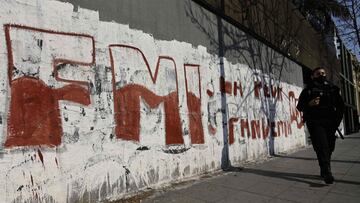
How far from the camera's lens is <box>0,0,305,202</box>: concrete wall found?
4.28 meters

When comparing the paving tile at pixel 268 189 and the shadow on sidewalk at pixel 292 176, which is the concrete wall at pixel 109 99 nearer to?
the shadow on sidewalk at pixel 292 176

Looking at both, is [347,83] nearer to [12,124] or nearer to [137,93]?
[137,93]

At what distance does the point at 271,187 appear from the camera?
22.1 ft

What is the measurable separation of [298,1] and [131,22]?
18.0 metres

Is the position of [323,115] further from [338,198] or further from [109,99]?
[109,99]

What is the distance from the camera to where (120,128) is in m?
5.55

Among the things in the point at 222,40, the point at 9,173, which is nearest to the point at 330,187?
the point at 222,40

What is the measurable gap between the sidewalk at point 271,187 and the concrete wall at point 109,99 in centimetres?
41

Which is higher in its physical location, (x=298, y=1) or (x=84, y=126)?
(x=298, y=1)

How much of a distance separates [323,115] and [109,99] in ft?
11.7

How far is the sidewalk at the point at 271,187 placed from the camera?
587 centimetres

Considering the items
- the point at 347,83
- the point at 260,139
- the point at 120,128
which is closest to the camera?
the point at 120,128

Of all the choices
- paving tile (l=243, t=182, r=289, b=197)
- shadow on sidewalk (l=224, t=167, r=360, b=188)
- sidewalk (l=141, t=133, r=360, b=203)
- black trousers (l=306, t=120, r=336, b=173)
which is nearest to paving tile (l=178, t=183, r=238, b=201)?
sidewalk (l=141, t=133, r=360, b=203)

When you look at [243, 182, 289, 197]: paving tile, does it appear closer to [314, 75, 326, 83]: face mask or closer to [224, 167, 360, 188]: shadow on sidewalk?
[224, 167, 360, 188]: shadow on sidewalk
